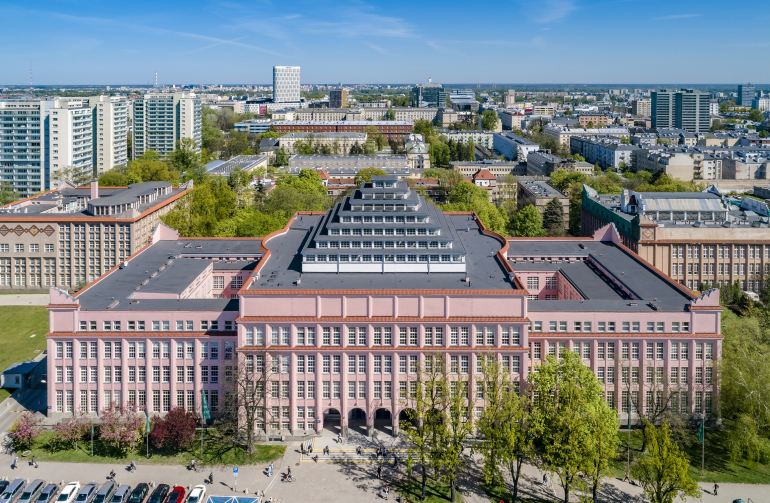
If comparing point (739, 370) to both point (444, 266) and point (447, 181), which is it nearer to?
point (444, 266)

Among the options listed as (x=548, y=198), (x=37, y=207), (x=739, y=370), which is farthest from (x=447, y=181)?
(x=739, y=370)

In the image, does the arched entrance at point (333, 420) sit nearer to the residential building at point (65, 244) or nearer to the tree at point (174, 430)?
the tree at point (174, 430)

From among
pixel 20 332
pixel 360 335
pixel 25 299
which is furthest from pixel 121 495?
pixel 25 299

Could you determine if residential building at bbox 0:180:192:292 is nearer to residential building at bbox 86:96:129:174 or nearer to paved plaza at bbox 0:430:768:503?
paved plaza at bbox 0:430:768:503

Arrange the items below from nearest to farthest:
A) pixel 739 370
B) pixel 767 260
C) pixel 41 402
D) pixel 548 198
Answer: pixel 739 370 < pixel 41 402 < pixel 767 260 < pixel 548 198

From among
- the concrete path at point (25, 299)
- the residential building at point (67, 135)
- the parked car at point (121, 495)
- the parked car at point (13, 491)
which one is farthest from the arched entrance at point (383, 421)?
the residential building at point (67, 135)

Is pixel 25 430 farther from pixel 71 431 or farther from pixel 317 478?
pixel 317 478
